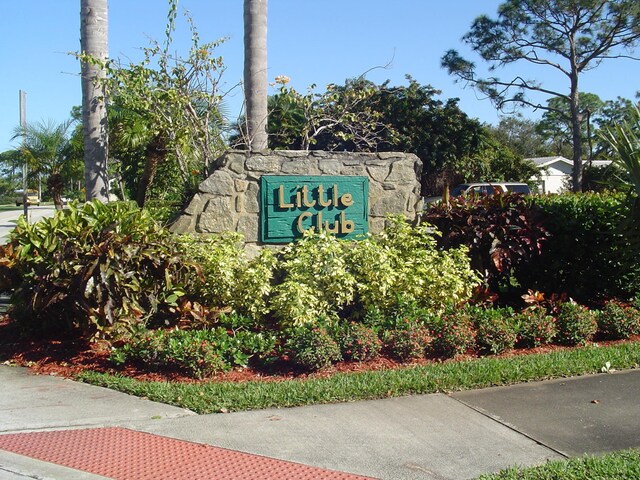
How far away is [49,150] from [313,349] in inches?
557

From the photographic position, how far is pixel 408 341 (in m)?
6.75

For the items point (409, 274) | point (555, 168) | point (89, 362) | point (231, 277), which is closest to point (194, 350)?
point (89, 362)

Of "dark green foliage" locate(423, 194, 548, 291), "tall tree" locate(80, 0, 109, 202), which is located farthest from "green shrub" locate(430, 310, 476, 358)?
"tall tree" locate(80, 0, 109, 202)

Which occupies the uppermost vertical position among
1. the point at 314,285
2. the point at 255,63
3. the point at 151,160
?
the point at 255,63

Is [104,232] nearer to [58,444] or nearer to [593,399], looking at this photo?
[58,444]

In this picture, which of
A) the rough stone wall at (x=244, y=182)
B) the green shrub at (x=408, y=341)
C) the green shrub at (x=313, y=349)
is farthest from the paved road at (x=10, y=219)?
the green shrub at (x=408, y=341)

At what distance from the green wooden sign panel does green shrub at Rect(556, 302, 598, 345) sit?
107 inches

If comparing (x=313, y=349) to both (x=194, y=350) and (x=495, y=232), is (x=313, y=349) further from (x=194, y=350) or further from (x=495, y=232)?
(x=495, y=232)

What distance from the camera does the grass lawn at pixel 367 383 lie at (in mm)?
5676

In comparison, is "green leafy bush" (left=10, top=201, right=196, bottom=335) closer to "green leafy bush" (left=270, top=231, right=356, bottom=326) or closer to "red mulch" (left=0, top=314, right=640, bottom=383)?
"red mulch" (left=0, top=314, right=640, bottom=383)

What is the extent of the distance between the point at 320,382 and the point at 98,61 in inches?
207

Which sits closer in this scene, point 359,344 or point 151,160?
point 359,344

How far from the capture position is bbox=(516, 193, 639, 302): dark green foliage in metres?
9.12

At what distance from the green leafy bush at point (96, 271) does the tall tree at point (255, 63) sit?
2.92m
